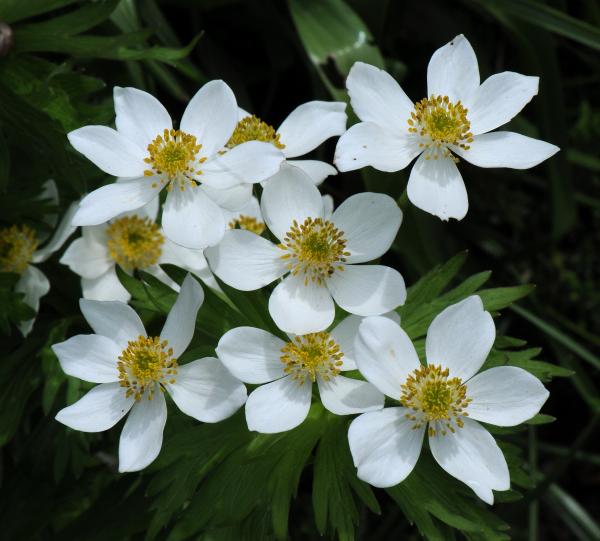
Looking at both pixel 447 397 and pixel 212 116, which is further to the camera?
pixel 212 116

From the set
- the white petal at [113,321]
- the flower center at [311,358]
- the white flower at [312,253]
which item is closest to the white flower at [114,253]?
the white petal at [113,321]

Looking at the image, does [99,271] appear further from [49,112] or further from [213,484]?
[213,484]

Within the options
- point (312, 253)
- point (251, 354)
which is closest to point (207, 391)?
point (251, 354)

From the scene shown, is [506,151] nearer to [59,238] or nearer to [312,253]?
[312,253]

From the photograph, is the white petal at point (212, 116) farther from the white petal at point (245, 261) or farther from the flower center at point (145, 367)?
the flower center at point (145, 367)

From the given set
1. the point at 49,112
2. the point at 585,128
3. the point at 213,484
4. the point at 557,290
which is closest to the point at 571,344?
the point at 557,290
